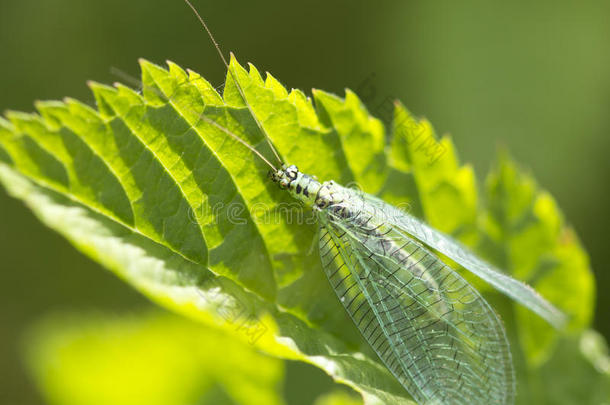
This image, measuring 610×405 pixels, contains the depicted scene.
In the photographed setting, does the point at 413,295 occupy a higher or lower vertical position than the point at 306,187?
lower

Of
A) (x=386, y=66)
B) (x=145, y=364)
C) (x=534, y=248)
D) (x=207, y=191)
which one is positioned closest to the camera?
(x=207, y=191)

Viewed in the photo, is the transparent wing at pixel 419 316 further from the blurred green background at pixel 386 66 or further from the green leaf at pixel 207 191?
the blurred green background at pixel 386 66

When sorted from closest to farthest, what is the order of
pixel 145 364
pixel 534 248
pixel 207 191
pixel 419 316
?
pixel 207 191
pixel 419 316
pixel 534 248
pixel 145 364

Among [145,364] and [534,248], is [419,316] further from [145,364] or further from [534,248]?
[145,364]

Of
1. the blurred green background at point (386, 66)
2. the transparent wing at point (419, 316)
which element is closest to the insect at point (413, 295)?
the transparent wing at point (419, 316)

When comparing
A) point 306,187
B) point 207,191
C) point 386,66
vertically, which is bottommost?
point 207,191

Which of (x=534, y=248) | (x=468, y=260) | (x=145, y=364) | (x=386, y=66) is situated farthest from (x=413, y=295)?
(x=386, y=66)

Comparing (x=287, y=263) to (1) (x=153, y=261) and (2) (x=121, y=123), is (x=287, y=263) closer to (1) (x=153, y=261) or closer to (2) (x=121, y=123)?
(1) (x=153, y=261)

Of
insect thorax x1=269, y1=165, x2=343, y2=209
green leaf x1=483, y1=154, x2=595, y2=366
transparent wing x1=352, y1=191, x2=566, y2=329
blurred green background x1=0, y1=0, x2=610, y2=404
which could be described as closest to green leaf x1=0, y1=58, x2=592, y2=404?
insect thorax x1=269, y1=165, x2=343, y2=209
